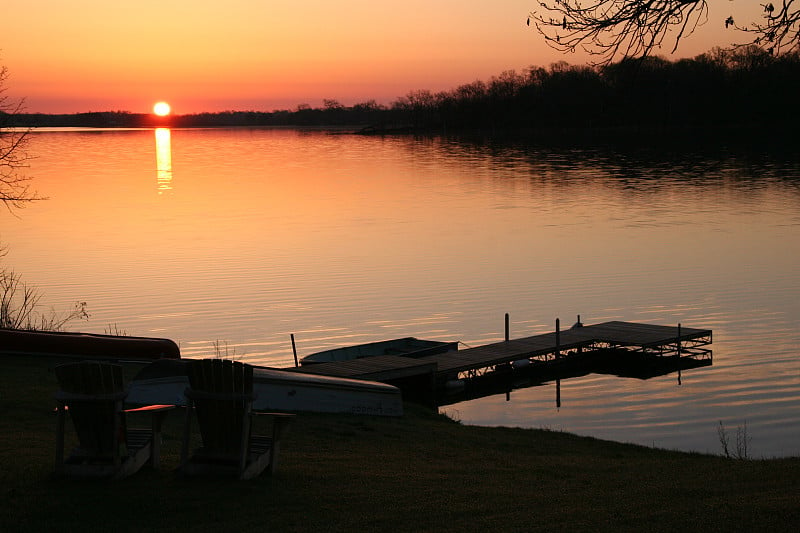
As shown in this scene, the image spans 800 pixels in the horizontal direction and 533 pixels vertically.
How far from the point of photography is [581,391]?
78.8 ft

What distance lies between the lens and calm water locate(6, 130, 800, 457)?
22500 mm

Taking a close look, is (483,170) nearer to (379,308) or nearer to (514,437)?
(379,308)

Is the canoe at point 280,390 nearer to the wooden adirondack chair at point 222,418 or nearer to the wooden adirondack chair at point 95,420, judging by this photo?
the wooden adirondack chair at point 222,418

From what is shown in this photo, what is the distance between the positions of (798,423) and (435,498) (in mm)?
12720

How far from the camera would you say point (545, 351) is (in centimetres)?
2575

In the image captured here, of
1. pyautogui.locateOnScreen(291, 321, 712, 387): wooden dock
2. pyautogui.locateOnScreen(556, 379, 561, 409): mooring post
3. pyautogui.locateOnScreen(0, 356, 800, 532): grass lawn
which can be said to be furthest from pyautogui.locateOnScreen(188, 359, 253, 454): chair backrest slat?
pyautogui.locateOnScreen(556, 379, 561, 409): mooring post

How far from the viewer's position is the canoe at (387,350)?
74.6 feet

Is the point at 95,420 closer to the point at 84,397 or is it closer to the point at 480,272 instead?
the point at 84,397

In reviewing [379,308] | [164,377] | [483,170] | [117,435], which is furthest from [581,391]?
[483,170]

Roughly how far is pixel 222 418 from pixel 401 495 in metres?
1.89

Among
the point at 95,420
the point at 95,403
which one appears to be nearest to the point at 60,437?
the point at 95,420

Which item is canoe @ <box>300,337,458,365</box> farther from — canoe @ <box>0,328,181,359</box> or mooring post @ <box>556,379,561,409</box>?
canoe @ <box>0,328,181,359</box>

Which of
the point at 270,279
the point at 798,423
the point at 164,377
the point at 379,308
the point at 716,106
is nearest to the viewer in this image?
the point at 164,377

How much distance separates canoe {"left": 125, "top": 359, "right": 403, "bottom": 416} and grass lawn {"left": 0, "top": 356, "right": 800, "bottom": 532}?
9.79 ft
